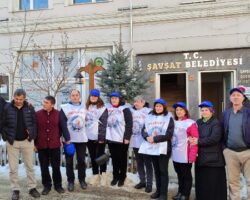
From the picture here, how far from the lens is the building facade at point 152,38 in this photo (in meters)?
13.2

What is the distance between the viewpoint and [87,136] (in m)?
7.86

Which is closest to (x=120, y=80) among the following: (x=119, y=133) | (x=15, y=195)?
(x=119, y=133)

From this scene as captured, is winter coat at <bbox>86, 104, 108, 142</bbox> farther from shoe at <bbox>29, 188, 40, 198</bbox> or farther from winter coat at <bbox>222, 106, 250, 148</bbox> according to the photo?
winter coat at <bbox>222, 106, 250, 148</bbox>

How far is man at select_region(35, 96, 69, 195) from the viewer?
742 cm

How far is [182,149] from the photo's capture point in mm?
→ 6902

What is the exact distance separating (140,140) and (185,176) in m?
1.33

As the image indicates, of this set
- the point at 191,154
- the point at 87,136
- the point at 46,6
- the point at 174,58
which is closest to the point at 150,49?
the point at 174,58

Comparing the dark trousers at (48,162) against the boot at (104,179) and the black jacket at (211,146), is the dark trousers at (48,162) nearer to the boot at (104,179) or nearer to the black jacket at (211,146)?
the boot at (104,179)

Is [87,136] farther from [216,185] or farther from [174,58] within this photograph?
[174,58]

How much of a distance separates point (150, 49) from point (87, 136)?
270 inches

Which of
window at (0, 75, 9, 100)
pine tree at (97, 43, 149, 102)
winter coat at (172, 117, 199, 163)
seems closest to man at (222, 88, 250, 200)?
winter coat at (172, 117, 199, 163)

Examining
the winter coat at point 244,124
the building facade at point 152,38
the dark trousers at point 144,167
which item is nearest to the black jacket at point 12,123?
the dark trousers at point 144,167

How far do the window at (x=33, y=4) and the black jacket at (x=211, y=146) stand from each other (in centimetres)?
1086

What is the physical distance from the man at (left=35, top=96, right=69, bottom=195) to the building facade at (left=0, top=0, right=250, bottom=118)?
6836mm
